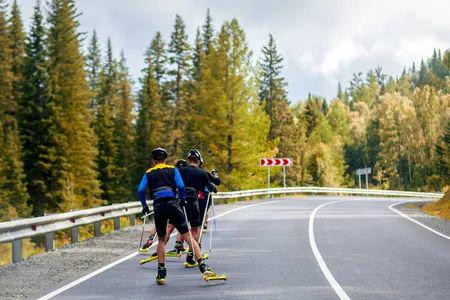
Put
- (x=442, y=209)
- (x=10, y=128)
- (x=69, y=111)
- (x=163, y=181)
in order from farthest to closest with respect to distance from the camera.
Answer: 1. (x=69, y=111)
2. (x=10, y=128)
3. (x=442, y=209)
4. (x=163, y=181)

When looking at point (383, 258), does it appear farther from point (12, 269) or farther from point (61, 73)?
point (61, 73)

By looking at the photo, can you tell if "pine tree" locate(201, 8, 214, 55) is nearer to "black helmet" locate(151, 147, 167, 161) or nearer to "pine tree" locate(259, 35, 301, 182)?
"pine tree" locate(259, 35, 301, 182)

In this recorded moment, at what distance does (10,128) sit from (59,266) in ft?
129

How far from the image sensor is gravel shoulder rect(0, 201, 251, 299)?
33.7 ft

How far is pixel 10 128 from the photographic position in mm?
49781

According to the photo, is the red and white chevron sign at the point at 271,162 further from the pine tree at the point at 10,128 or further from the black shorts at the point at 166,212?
the black shorts at the point at 166,212

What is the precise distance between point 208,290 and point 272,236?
28.4 feet

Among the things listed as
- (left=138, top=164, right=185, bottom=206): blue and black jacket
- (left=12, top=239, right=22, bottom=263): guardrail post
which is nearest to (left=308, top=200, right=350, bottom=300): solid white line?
(left=138, top=164, right=185, bottom=206): blue and black jacket

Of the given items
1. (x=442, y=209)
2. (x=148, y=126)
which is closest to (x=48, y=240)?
(x=442, y=209)

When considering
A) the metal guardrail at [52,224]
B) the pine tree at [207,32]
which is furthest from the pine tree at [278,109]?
the metal guardrail at [52,224]

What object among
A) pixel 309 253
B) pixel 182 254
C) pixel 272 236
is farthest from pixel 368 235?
pixel 182 254

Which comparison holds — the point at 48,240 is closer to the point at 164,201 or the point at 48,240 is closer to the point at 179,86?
the point at 164,201

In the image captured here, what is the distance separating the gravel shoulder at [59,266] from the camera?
1026 centimetres

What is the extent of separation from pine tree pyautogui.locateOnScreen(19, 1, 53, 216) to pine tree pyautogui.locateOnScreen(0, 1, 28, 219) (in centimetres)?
103
